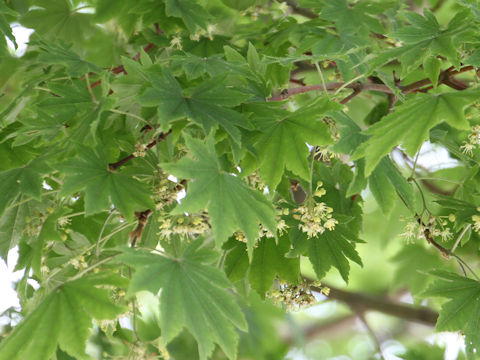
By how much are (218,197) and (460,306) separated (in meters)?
0.75

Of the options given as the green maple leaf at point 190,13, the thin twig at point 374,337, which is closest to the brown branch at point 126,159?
the green maple leaf at point 190,13

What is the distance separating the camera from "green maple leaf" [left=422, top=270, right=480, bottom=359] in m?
1.63

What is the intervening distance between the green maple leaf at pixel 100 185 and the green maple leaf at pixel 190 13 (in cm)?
68

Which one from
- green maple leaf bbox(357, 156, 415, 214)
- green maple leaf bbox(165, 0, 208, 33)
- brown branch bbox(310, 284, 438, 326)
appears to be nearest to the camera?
green maple leaf bbox(357, 156, 415, 214)

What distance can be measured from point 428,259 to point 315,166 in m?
1.20

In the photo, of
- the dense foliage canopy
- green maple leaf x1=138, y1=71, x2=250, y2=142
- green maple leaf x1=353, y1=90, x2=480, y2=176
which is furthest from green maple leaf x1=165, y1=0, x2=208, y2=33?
green maple leaf x1=353, y1=90, x2=480, y2=176

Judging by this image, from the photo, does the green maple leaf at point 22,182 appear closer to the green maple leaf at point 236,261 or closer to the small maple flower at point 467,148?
the green maple leaf at point 236,261

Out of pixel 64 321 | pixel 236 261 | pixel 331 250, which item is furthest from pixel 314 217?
pixel 64 321

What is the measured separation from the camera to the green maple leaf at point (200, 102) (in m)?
1.48

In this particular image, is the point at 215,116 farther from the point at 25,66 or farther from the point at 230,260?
the point at 25,66

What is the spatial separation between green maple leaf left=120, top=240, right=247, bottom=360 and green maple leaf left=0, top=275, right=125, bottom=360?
0.11 metres

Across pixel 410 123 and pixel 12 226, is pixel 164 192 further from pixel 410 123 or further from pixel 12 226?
pixel 410 123

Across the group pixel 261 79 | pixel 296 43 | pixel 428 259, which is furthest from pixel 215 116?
pixel 428 259

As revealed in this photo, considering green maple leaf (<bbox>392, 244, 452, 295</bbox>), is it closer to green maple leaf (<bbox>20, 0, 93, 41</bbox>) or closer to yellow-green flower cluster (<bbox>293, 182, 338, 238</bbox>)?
yellow-green flower cluster (<bbox>293, 182, 338, 238</bbox>)
